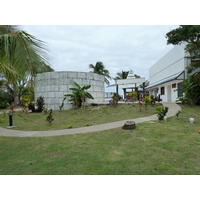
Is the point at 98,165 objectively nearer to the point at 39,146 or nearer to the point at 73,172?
the point at 73,172

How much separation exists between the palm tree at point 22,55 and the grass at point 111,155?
6.86 ft

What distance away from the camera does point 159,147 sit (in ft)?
14.0

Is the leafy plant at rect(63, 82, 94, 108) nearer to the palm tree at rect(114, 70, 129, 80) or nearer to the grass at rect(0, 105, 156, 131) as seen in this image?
the grass at rect(0, 105, 156, 131)

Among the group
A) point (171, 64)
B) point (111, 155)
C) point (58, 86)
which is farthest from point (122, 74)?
point (111, 155)

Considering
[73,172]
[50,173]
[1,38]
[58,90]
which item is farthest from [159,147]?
[58,90]

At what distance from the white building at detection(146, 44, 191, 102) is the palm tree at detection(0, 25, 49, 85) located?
13.9 meters

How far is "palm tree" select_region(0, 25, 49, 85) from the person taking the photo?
9.11 ft

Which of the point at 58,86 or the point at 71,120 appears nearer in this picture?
the point at 71,120

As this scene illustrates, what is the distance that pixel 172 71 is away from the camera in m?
19.4

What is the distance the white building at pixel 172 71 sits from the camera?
16.4m

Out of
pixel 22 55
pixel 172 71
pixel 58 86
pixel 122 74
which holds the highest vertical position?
pixel 122 74

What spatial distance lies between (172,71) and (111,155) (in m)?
18.8

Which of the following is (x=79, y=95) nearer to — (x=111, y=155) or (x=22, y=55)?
(x=111, y=155)

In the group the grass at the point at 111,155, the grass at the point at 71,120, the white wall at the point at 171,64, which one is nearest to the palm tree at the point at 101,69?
the white wall at the point at 171,64
